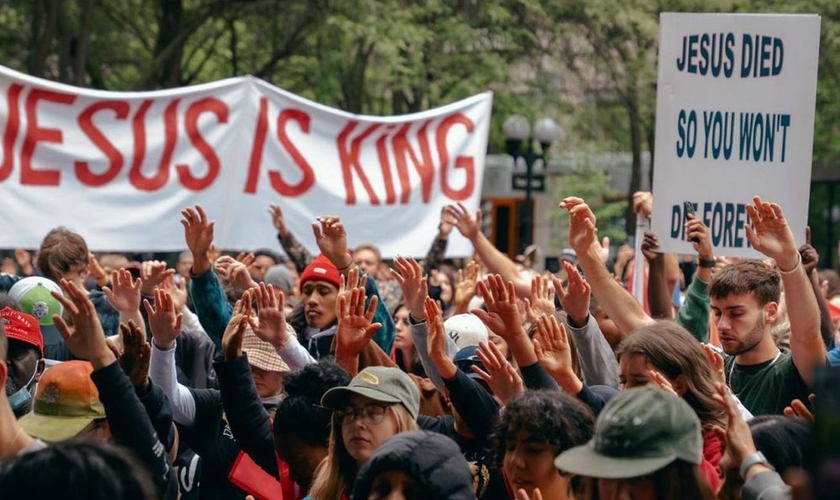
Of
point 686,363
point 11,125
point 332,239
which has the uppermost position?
point 11,125

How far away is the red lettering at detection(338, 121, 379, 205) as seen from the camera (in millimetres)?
10406

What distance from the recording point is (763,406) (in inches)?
203

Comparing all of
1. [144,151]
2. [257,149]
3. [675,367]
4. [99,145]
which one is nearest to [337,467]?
[675,367]

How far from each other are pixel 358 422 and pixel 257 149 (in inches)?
231

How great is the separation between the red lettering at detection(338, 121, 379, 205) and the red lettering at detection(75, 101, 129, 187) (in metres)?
1.71

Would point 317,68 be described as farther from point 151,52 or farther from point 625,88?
point 625,88

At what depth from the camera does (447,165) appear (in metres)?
10.6

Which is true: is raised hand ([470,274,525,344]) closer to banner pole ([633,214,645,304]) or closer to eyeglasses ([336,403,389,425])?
eyeglasses ([336,403,389,425])

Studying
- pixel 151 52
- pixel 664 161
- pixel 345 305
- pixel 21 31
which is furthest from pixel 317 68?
pixel 345 305

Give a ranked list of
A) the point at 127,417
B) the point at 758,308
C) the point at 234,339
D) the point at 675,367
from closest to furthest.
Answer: the point at 127,417 < the point at 675,367 < the point at 234,339 < the point at 758,308

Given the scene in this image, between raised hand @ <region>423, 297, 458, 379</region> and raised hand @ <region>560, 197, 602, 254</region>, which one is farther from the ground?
raised hand @ <region>560, 197, 602, 254</region>

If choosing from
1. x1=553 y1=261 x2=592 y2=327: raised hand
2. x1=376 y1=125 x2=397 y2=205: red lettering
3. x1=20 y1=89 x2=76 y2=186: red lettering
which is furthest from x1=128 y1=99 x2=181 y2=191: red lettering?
x1=553 y1=261 x2=592 y2=327: raised hand

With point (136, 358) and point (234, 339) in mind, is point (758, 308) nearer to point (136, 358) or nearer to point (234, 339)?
point (234, 339)

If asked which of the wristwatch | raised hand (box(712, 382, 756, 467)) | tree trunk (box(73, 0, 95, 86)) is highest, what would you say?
tree trunk (box(73, 0, 95, 86))
